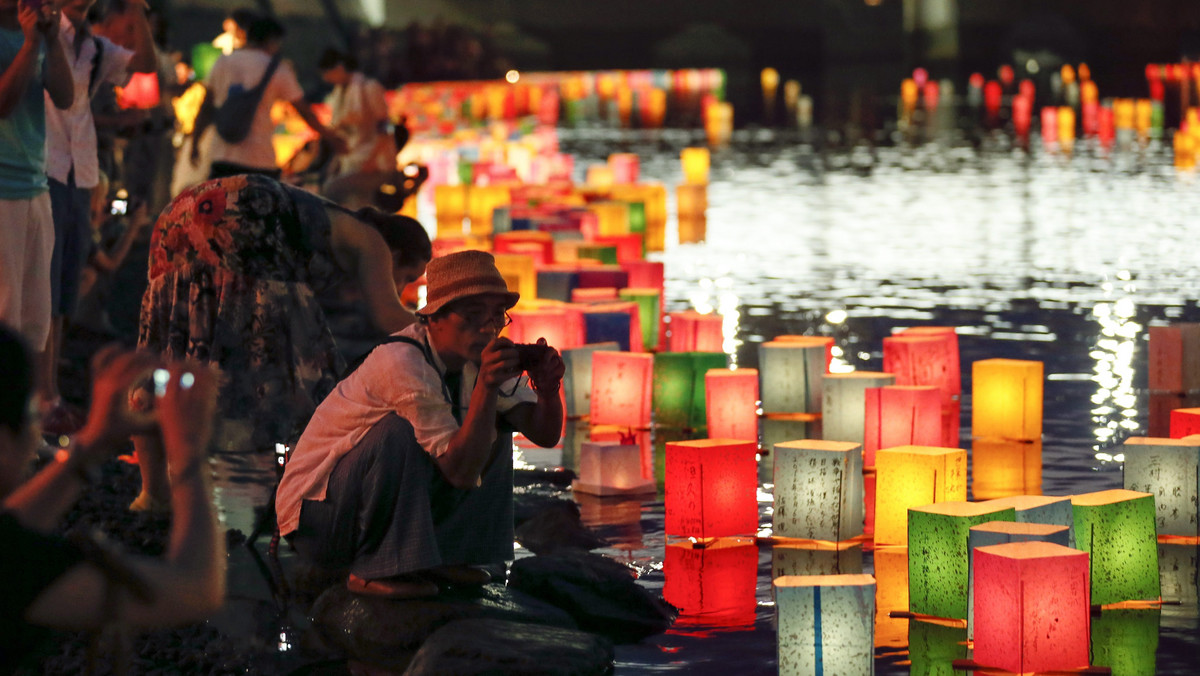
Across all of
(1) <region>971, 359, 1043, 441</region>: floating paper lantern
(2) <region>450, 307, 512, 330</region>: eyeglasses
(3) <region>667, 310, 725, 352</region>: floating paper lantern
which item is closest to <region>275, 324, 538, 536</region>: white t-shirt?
(2) <region>450, 307, 512, 330</region>: eyeglasses

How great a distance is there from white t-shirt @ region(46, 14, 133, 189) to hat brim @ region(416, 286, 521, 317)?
2.06m

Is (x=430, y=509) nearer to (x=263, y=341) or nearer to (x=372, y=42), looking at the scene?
(x=263, y=341)

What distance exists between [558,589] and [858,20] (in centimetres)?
4129

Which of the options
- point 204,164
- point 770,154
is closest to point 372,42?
point 770,154

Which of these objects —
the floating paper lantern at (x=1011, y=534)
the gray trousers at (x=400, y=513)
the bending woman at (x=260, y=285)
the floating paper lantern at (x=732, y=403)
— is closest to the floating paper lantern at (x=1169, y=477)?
the floating paper lantern at (x=1011, y=534)

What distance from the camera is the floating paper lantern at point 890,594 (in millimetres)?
4590

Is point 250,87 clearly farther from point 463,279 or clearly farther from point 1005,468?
point 463,279

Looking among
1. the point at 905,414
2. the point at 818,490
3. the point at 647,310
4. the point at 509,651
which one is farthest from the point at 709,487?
the point at 647,310

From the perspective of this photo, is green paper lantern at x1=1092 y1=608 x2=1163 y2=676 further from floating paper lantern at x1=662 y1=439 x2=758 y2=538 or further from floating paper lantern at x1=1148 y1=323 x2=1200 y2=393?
floating paper lantern at x1=1148 y1=323 x2=1200 y2=393

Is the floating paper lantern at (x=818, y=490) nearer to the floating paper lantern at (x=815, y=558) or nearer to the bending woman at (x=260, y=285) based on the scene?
the floating paper lantern at (x=815, y=558)

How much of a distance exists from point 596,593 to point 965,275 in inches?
284

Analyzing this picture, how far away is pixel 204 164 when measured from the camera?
907 cm

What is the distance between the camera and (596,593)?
15.6ft

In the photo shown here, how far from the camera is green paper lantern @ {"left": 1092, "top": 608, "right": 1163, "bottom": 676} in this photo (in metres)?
4.32
